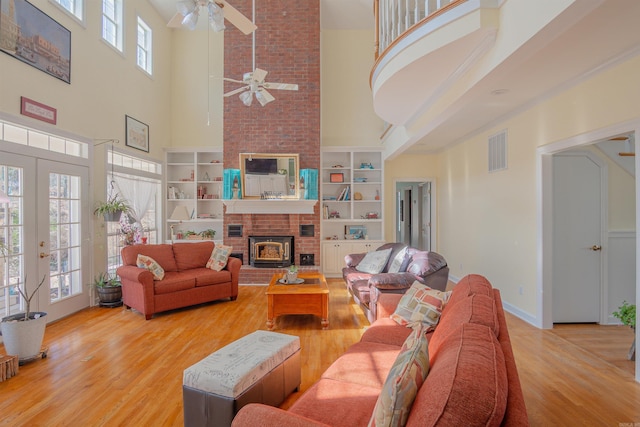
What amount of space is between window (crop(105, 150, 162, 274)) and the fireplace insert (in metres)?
1.87

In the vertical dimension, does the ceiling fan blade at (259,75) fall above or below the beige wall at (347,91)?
below

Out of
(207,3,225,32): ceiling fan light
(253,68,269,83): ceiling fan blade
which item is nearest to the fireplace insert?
(253,68,269,83): ceiling fan blade

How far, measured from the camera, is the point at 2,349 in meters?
3.21

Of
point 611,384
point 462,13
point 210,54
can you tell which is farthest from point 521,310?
point 210,54

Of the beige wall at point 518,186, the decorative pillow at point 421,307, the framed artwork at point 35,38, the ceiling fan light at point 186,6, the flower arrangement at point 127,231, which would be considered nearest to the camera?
the decorative pillow at point 421,307

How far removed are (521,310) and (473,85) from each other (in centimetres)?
291

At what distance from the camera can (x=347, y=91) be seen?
7113mm

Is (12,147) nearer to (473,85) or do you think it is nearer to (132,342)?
(132,342)

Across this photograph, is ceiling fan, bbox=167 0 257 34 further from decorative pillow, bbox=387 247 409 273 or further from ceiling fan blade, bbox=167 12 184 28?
decorative pillow, bbox=387 247 409 273

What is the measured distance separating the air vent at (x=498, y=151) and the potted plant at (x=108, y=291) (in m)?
5.57

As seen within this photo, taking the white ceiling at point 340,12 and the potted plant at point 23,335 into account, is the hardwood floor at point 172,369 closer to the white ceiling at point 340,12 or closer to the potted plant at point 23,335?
the potted plant at point 23,335

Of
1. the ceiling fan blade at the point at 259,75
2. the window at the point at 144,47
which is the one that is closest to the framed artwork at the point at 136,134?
the window at the point at 144,47

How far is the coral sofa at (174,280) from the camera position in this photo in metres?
4.22

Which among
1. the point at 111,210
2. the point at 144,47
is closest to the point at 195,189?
the point at 111,210
